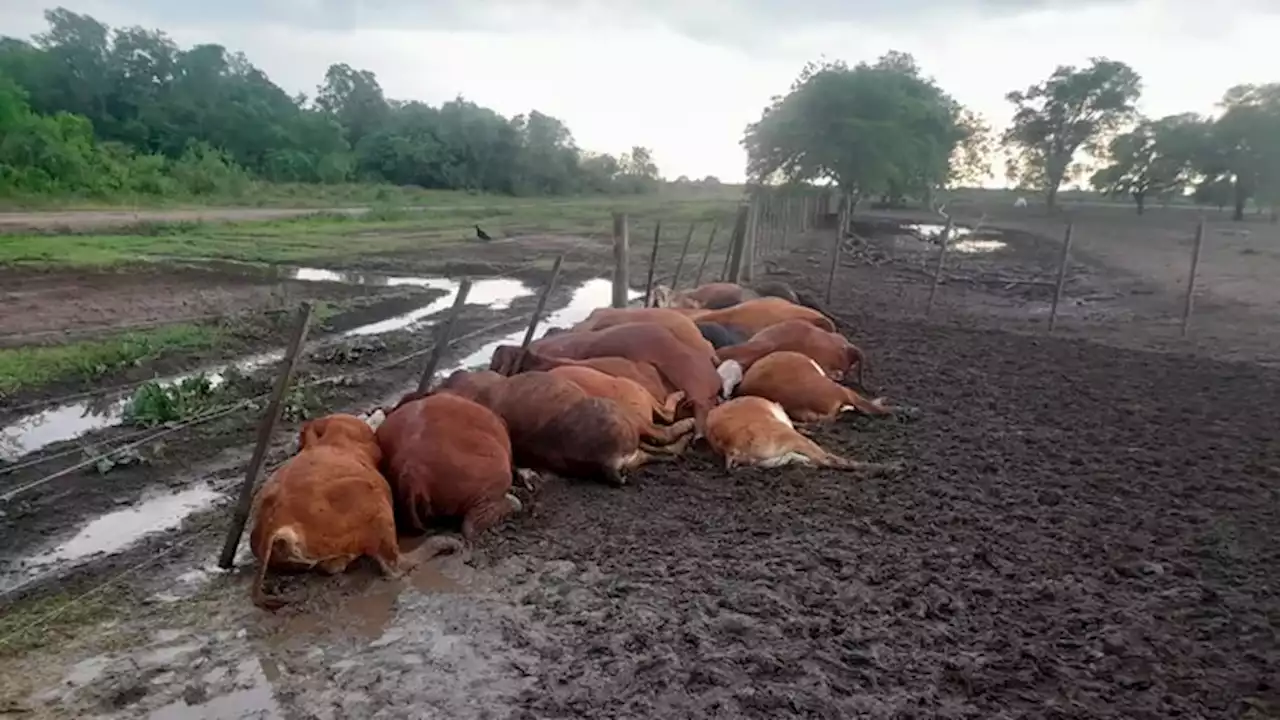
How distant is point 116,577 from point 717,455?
10.3ft

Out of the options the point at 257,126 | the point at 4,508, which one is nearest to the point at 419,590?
the point at 4,508

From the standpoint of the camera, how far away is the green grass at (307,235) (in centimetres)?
1592

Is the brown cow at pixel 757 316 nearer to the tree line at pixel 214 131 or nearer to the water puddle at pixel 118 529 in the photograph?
the water puddle at pixel 118 529

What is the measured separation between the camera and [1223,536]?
4512 millimetres

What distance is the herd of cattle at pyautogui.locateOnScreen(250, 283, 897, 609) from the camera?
4.20 m

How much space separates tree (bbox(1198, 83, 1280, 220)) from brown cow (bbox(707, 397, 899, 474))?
38990 millimetres

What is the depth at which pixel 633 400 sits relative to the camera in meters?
5.94

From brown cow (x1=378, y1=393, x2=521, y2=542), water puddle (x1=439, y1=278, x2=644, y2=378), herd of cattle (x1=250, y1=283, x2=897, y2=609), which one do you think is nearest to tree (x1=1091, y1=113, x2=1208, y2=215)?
water puddle (x1=439, y1=278, x2=644, y2=378)

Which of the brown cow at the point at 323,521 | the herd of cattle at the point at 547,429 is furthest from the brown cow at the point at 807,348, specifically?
the brown cow at the point at 323,521

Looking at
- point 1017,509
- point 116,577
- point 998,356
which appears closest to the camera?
→ point 116,577

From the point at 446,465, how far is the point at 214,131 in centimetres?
3849

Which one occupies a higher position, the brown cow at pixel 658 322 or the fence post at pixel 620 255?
the fence post at pixel 620 255

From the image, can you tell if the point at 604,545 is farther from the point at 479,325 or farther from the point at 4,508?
the point at 479,325

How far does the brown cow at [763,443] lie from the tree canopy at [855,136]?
29.8 m
